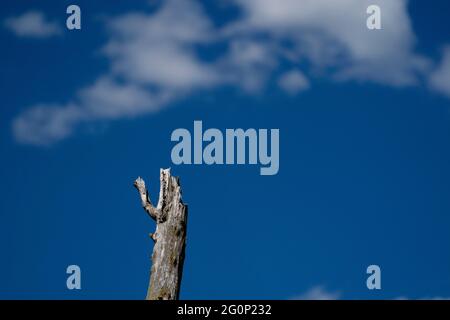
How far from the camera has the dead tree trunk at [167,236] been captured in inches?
507

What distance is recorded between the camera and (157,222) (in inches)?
531

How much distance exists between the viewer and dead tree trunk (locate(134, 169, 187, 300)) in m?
12.9

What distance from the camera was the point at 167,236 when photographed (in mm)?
13242
